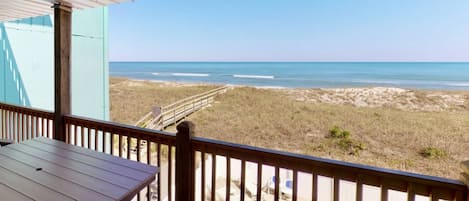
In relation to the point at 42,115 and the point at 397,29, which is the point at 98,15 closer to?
the point at 42,115

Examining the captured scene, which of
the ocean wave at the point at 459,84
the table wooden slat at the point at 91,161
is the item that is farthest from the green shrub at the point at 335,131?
the ocean wave at the point at 459,84

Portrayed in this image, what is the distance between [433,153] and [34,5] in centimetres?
1097

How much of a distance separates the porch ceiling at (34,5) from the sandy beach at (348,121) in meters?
8.56

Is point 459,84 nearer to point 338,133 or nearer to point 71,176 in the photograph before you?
point 338,133

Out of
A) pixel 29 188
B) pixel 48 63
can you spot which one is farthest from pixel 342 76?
pixel 29 188

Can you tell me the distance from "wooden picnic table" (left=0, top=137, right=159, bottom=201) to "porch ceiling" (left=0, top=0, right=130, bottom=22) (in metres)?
1.34

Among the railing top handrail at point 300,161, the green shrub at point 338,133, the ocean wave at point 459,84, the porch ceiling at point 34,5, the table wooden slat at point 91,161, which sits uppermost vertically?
the porch ceiling at point 34,5

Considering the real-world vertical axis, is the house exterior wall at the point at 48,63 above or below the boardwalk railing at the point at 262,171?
above

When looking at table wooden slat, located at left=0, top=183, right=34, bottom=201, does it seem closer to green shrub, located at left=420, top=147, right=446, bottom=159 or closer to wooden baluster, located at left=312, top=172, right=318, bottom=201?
wooden baluster, located at left=312, top=172, right=318, bottom=201

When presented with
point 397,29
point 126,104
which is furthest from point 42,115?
point 397,29

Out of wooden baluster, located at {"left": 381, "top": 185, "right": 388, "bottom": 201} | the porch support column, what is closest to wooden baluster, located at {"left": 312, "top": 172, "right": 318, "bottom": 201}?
wooden baluster, located at {"left": 381, "top": 185, "right": 388, "bottom": 201}

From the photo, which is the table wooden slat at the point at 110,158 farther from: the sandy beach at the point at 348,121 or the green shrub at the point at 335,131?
the green shrub at the point at 335,131

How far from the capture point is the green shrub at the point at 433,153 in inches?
363

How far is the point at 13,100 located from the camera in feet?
14.8
